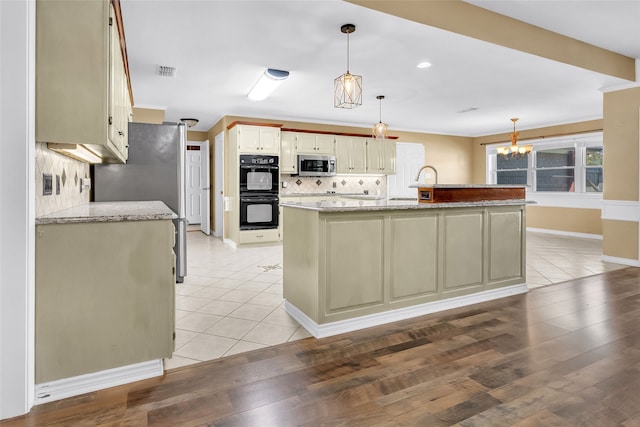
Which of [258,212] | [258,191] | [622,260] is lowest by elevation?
[622,260]

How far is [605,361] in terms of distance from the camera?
219cm

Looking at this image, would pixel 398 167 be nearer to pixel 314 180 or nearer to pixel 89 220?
pixel 314 180

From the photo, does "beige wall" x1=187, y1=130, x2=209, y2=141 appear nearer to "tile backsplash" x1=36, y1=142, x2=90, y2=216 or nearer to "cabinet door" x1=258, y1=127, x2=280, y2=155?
"cabinet door" x1=258, y1=127, x2=280, y2=155

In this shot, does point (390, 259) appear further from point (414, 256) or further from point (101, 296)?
point (101, 296)

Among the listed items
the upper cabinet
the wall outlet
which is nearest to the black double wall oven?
the wall outlet

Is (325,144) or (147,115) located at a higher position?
(147,115)

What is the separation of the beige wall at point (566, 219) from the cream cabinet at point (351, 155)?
4211 mm

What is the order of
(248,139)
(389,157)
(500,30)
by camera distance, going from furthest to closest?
(389,157) < (248,139) < (500,30)

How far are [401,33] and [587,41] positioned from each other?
2.40 metres


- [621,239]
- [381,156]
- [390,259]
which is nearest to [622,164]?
[621,239]

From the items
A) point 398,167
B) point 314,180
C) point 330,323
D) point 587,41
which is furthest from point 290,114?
point 330,323

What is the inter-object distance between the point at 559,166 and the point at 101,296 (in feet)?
29.4

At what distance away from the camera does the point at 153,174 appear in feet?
13.4

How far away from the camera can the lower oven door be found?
21.1ft
